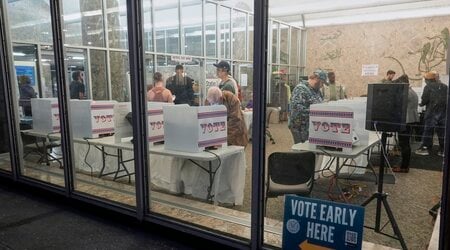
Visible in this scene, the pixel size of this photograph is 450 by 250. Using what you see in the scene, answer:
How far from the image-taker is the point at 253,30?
2.11 metres

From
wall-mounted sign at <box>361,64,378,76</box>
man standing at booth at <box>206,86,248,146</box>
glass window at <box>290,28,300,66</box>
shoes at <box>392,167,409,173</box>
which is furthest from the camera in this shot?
glass window at <box>290,28,300,66</box>

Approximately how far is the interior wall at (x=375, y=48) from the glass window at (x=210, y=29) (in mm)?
1949

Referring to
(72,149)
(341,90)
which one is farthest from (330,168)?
(72,149)

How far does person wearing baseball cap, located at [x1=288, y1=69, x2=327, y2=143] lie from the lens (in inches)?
141

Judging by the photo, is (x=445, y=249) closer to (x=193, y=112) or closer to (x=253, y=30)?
(x=253, y=30)

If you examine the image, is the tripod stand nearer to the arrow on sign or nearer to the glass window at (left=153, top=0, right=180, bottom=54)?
the arrow on sign

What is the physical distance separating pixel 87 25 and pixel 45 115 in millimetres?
2175

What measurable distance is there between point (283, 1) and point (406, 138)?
13.9 ft

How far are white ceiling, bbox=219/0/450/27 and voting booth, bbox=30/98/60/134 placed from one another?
264 cm

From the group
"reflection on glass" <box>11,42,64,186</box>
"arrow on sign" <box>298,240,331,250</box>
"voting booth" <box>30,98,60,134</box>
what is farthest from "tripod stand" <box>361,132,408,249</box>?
"voting booth" <box>30,98,60,134</box>

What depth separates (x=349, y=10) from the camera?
19.8ft

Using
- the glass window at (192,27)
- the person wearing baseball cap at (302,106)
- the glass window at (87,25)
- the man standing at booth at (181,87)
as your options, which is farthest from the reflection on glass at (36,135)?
the glass window at (192,27)

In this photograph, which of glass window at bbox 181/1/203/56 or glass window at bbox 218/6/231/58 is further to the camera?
glass window at bbox 218/6/231/58

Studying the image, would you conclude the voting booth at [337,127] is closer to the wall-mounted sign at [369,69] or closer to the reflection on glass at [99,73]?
the wall-mounted sign at [369,69]
